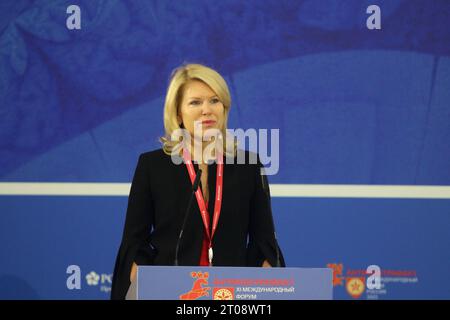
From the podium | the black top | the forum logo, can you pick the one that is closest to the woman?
the black top

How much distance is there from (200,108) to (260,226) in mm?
582

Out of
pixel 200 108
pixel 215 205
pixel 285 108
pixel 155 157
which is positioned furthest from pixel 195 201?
pixel 285 108

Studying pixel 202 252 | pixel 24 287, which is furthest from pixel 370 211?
pixel 24 287

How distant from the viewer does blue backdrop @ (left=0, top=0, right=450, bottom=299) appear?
4.23 metres

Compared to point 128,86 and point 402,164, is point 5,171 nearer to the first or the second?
point 128,86

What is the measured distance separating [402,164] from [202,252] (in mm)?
1903

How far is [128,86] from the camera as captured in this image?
4305 millimetres

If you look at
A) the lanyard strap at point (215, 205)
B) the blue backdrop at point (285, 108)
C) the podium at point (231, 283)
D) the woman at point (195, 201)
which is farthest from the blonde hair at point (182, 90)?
the blue backdrop at point (285, 108)

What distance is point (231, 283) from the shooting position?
6.72 ft

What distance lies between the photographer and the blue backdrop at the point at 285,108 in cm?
423

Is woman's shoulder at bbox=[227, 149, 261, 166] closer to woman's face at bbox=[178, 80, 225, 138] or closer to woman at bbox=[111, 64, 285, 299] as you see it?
woman at bbox=[111, 64, 285, 299]

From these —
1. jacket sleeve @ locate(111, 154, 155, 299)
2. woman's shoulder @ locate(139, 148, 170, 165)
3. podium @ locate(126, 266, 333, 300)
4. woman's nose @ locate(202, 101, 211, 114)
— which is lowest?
podium @ locate(126, 266, 333, 300)

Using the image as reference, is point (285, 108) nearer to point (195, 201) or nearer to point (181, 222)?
point (195, 201)

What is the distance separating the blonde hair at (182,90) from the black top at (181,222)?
0.48 ft
